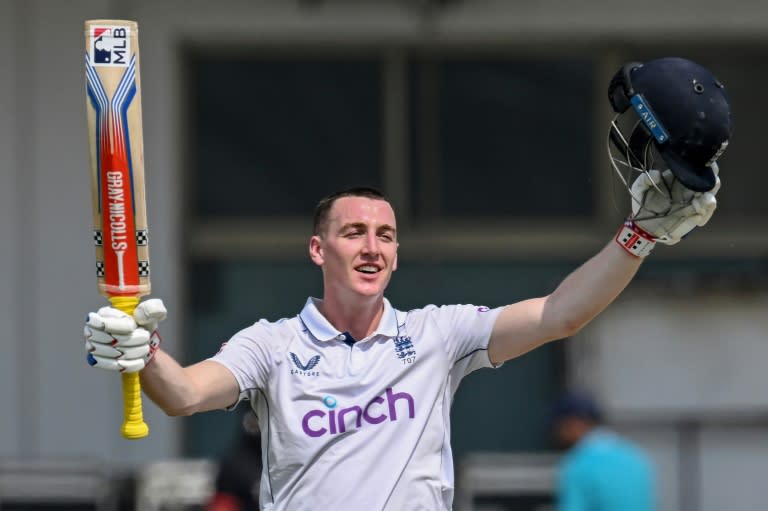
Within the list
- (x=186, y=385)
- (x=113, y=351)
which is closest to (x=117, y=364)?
(x=113, y=351)

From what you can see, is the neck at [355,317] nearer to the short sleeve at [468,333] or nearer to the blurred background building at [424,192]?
the short sleeve at [468,333]

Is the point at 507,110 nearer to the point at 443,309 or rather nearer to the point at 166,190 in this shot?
the point at 166,190

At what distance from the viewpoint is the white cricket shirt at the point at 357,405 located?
5012 millimetres

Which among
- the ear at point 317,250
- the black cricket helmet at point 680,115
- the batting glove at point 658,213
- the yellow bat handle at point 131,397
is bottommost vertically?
the yellow bat handle at point 131,397

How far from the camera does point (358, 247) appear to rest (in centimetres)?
518

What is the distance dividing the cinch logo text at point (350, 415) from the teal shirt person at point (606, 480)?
11.5 feet

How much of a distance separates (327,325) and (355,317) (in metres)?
0.09

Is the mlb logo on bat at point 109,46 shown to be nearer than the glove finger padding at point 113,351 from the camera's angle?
No

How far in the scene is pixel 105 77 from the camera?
4.85 m

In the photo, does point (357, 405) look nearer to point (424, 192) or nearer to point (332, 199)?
point (332, 199)

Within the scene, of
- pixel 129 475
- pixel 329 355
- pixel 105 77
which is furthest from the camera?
pixel 129 475

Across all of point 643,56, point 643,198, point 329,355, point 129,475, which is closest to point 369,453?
point 329,355

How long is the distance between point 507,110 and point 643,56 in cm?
88

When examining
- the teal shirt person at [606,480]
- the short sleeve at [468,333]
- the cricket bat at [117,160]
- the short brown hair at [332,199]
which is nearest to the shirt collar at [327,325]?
the short sleeve at [468,333]
